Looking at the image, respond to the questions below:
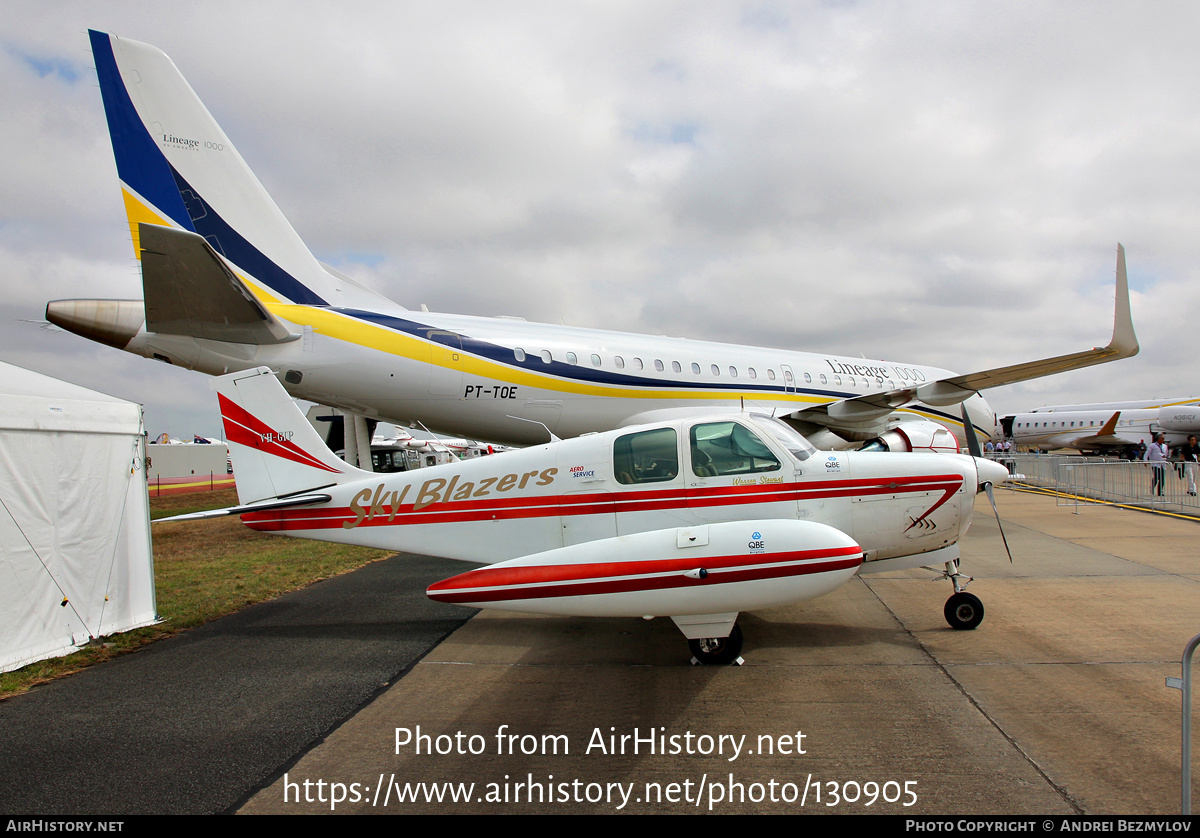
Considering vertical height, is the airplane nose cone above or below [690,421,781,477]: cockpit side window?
below

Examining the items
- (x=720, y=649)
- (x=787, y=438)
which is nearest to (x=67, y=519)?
(x=720, y=649)

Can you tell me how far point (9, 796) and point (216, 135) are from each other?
33.2ft

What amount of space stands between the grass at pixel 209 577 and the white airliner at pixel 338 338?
2.95 m

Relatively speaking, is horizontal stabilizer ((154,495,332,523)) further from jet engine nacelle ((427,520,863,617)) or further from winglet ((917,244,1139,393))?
winglet ((917,244,1139,393))

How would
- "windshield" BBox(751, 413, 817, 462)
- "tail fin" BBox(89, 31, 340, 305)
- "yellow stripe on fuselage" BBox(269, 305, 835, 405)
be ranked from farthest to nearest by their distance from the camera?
"yellow stripe on fuselage" BBox(269, 305, 835, 405) < "tail fin" BBox(89, 31, 340, 305) < "windshield" BBox(751, 413, 817, 462)

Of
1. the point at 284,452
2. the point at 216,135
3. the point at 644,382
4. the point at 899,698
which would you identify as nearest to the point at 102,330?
the point at 216,135

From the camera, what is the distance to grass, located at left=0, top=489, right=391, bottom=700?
6.16 m

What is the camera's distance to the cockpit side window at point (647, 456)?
5.92 meters

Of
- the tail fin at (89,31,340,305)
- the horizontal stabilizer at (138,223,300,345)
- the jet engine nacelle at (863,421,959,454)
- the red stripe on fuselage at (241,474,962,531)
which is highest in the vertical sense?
the tail fin at (89,31,340,305)

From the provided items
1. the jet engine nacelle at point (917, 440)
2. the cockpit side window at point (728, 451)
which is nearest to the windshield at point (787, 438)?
the cockpit side window at point (728, 451)

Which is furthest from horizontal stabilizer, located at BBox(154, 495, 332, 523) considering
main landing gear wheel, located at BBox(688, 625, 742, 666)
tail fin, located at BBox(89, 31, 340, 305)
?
tail fin, located at BBox(89, 31, 340, 305)

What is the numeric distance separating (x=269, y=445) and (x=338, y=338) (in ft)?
11.3

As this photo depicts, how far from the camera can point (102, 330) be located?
9203mm

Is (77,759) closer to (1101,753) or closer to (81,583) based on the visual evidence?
(81,583)
